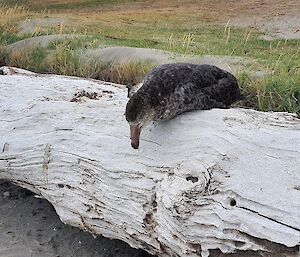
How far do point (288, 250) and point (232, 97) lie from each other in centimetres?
139

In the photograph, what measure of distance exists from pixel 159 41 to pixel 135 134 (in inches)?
238

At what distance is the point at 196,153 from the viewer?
10.8 ft

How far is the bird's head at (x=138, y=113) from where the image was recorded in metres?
3.32

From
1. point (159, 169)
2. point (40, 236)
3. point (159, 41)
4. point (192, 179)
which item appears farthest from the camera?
point (159, 41)

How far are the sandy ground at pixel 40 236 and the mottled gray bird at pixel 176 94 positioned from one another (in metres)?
1.03

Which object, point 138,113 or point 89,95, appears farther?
point 89,95

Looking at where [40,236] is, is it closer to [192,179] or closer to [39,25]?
[192,179]

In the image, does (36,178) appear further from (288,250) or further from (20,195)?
(288,250)

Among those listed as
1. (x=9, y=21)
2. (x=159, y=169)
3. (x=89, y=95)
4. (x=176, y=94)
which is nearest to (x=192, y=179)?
(x=159, y=169)

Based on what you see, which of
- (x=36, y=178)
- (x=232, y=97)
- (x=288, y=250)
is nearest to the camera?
(x=288, y=250)

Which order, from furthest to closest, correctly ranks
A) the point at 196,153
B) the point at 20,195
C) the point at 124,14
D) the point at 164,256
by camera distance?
1. the point at 124,14
2. the point at 20,195
3. the point at 164,256
4. the point at 196,153

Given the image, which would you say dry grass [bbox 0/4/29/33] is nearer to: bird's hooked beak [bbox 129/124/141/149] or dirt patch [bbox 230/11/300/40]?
dirt patch [bbox 230/11/300/40]

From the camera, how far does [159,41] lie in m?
9.27

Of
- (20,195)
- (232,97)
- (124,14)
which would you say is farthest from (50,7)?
(232,97)
